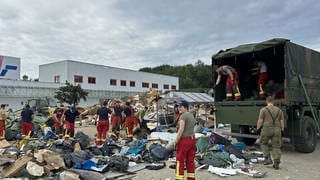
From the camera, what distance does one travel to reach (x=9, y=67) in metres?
37.9

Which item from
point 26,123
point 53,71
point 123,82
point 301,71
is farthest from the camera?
point 123,82

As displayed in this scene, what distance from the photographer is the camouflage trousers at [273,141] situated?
748 cm

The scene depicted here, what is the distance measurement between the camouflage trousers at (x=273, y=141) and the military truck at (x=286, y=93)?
141 cm

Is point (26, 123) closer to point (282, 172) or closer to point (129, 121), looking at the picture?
point (129, 121)

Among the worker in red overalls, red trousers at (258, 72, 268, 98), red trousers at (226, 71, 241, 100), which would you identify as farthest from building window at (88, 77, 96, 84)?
red trousers at (258, 72, 268, 98)

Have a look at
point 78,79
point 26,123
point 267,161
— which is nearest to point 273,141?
point 267,161

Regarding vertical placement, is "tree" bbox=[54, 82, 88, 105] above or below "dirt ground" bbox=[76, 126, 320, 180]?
above

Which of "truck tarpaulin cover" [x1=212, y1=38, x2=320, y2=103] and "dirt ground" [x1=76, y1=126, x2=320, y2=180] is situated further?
"truck tarpaulin cover" [x1=212, y1=38, x2=320, y2=103]

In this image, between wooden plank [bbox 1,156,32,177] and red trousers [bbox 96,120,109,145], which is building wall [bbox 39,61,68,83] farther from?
wooden plank [bbox 1,156,32,177]

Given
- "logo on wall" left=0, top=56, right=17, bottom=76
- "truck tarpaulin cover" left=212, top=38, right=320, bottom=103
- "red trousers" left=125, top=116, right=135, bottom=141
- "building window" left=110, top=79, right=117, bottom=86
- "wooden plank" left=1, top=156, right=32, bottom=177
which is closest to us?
"wooden plank" left=1, top=156, right=32, bottom=177

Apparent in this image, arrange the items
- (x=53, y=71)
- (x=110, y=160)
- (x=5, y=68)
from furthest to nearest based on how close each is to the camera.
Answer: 1. (x=53, y=71)
2. (x=5, y=68)
3. (x=110, y=160)

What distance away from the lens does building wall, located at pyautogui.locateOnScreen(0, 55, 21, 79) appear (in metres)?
37.2

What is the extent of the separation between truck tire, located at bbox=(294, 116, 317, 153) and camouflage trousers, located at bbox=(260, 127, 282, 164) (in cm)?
197

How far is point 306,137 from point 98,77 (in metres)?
40.8
